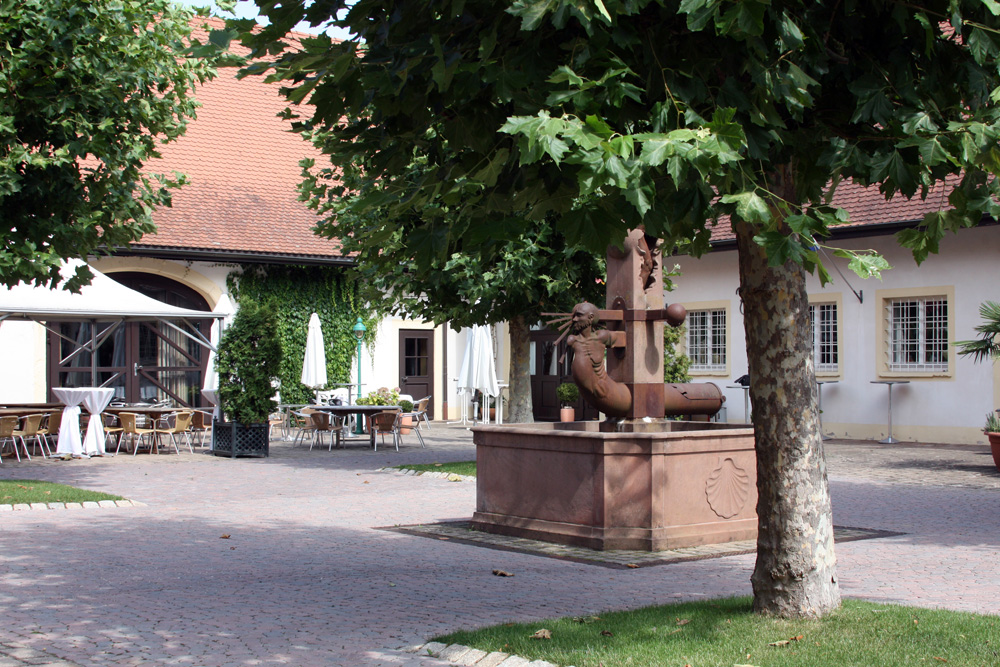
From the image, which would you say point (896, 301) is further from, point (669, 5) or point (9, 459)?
point (669, 5)

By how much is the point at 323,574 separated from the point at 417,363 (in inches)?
801

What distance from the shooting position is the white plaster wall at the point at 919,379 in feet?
62.0

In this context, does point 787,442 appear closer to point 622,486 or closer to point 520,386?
point 622,486

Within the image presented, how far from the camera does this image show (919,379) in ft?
65.0

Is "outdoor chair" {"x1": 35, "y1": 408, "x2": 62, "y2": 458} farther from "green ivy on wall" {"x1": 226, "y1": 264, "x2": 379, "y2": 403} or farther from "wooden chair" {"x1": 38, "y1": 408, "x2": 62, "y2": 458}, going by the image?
"green ivy on wall" {"x1": 226, "y1": 264, "x2": 379, "y2": 403}

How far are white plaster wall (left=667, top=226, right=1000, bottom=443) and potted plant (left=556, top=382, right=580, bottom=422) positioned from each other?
5.46m

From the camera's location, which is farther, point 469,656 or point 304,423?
point 304,423

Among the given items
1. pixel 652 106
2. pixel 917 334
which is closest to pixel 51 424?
pixel 917 334

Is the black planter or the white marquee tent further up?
the white marquee tent

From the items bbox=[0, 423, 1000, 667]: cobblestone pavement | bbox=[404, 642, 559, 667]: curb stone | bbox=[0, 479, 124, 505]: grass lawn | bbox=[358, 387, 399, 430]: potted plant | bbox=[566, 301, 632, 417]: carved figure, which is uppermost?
bbox=[566, 301, 632, 417]: carved figure

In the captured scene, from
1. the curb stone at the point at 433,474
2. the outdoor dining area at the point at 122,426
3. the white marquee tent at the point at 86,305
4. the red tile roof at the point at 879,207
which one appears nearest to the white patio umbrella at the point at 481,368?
the outdoor dining area at the point at 122,426

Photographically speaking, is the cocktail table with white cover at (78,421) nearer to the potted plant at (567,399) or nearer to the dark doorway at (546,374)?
the potted plant at (567,399)

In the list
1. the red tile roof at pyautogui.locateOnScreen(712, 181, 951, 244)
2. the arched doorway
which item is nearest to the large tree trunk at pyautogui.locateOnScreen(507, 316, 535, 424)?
the red tile roof at pyautogui.locateOnScreen(712, 181, 951, 244)

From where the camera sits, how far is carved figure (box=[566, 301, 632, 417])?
9.21 m
